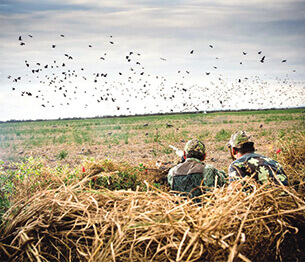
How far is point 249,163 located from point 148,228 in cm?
259

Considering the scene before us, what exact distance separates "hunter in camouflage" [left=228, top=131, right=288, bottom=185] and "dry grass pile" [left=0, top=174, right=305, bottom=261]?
1.96 meters

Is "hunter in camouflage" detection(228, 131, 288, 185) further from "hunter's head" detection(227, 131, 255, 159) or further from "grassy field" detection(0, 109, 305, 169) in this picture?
"grassy field" detection(0, 109, 305, 169)

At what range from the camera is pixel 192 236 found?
126 centimetres

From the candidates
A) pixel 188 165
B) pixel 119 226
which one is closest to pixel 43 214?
pixel 119 226

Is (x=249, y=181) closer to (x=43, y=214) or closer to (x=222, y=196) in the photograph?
(x=222, y=196)

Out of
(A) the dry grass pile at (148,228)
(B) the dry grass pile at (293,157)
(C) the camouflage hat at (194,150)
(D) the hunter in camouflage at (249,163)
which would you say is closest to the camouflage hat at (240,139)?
(D) the hunter in camouflage at (249,163)

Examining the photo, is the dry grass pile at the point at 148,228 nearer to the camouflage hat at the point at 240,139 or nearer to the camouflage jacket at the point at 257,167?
the camouflage jacket at the point at 257,167

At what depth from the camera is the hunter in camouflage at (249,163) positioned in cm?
348

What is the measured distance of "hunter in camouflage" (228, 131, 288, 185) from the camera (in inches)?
137

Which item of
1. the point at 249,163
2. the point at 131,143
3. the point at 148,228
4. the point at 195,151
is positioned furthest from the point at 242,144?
the point at 131,143

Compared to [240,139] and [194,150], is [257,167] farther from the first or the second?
[194,150]

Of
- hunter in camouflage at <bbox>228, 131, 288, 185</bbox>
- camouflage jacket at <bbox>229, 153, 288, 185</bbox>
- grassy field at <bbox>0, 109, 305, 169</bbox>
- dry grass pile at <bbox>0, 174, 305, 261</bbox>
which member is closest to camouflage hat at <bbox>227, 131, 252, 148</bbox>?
hunter in camouflage at <bbox>228, 131, 288, 185</bbox>

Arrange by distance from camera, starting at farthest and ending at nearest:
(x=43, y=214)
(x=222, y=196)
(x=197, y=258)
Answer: (x=222, y=196) < (x=43, y=214) < (x=197, y=258)

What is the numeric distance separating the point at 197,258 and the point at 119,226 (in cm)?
37
